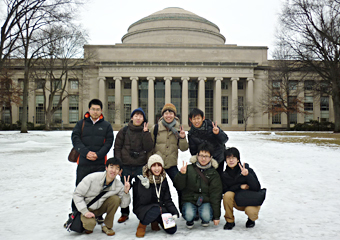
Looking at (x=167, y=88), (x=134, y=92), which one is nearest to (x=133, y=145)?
(x=167, y=88)

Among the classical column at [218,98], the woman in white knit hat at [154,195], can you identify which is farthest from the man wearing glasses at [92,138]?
the classical column at [218,98]

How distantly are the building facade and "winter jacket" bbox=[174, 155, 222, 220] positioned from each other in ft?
146

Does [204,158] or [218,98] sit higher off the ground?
[218,98]

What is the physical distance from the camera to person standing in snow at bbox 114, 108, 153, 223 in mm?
4797

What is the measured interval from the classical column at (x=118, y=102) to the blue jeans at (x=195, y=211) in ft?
148

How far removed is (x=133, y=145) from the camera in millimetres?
4820

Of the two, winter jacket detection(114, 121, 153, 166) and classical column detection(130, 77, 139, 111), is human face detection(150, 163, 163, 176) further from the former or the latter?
classical column detection(130, 77, 139, 111)

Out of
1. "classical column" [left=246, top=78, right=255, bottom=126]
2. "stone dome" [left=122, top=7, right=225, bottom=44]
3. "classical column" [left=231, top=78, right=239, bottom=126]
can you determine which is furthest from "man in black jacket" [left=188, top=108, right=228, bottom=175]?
"stone dome" [left=122, top=7, right=225, bottom=44]

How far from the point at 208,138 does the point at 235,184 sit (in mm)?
908

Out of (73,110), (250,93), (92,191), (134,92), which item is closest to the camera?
(92,191)

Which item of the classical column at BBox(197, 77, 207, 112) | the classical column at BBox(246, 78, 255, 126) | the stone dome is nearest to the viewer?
the classical column at BBox(197, 77, 207, 112)

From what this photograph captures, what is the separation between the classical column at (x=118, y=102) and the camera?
48.7 meters

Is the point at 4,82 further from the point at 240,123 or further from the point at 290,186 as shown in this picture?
the point at 240,123

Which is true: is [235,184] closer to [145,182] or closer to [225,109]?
[145,182]
